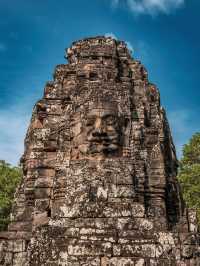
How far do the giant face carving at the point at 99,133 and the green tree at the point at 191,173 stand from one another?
10.0 meters

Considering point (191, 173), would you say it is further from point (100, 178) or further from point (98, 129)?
point (100, 178)

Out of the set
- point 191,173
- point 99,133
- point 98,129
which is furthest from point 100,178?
point 191,173

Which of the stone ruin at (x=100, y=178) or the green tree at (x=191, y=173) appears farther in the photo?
the green tree at (x=191, y=173)

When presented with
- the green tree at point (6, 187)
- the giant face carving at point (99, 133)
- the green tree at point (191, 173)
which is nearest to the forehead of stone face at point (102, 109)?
the giant face carving at point (99, 133)

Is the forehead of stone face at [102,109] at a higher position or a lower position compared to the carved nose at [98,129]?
higher

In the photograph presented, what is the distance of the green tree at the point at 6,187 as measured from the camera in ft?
74.1

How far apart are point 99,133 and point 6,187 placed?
17165 millimetres

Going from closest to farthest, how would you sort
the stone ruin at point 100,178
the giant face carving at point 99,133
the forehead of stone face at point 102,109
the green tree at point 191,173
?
the stone ruin at point 100,178 → the giant face carving at point 99,133 → the forehead of stone face at point 102,109 → the green tree at point 191,173

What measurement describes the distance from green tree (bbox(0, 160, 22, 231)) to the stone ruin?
13815 millimetres

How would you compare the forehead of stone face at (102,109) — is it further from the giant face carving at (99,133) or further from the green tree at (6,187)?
the green tree at (6,187)

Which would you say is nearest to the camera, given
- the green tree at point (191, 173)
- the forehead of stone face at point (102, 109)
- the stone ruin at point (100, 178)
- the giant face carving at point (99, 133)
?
the stone ruin at point (100, 178)

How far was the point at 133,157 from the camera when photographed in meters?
8.30

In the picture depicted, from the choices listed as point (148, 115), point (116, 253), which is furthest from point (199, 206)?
point (116, 253)

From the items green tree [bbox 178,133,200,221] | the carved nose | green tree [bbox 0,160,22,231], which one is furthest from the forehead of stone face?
green tree [bbox 0,160,22,231]
